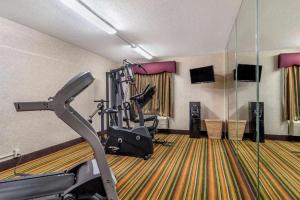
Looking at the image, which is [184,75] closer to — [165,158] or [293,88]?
[165,158]

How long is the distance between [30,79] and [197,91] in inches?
166

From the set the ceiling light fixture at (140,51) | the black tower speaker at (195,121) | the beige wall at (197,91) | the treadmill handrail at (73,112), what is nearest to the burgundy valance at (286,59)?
the treadmill handrail at (73,112)

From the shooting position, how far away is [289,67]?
1.61 metres

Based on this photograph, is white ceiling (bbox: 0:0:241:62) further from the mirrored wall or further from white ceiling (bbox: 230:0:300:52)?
the mirrored wall

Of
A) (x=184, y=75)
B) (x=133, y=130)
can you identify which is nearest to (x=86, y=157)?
(x=133, y=130)

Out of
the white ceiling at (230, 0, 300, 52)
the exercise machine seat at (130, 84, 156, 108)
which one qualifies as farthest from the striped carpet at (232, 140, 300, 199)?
the exercise machine seat at (130, 84, 156, 108)

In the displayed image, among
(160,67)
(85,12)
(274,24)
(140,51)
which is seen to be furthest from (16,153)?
(160,67)

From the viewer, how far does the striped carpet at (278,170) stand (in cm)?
163

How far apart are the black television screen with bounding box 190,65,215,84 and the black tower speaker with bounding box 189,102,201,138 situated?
703 millimetres

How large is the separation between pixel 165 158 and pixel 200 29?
2508mm

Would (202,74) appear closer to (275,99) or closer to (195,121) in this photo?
(195,121)

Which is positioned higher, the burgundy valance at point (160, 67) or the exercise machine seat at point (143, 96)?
the burgundy valance at point (160, 67)

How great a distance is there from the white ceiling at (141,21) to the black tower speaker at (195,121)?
1676mm

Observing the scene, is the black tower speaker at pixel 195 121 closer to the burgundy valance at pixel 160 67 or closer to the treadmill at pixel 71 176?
the burgundy valance at pixel 160 67
